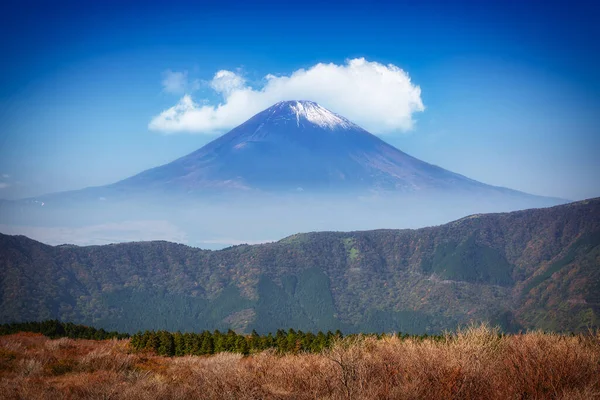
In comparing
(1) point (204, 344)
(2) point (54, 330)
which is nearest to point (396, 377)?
(1) point (204, 344)

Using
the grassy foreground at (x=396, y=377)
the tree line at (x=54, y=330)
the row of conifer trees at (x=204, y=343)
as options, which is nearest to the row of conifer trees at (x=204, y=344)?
the row of conifer trees at (x=204, y=343)

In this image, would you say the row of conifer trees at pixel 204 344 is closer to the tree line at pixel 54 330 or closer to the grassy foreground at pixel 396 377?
the tree line at pixel 54 330

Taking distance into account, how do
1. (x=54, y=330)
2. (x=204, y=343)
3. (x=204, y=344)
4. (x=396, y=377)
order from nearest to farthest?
1. (x=396, y=377)
2. (x=204, y=344)
3. (x=204, y=343)
4. (x=54, y=330)

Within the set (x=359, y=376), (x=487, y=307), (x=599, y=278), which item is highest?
(x=359, y=376)

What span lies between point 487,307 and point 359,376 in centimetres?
19510

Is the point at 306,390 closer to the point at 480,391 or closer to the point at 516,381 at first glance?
the point at 480,391

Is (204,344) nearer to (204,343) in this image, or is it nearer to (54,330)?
(204,343)

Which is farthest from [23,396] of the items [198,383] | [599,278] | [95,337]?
[599,278]

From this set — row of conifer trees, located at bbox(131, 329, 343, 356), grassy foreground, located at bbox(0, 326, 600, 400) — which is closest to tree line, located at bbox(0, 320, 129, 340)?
row of conifer trees, located at bbox(131, 329, 343, 356)

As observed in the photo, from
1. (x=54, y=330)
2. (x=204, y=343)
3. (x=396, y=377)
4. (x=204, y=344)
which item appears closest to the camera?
(x=396, y=377)

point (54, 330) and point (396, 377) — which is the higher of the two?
point (396, 377)

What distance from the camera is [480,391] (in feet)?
61.6

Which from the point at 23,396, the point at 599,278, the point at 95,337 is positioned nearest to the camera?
the point at 23,396

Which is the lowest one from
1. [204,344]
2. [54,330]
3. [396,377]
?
[54,330]
